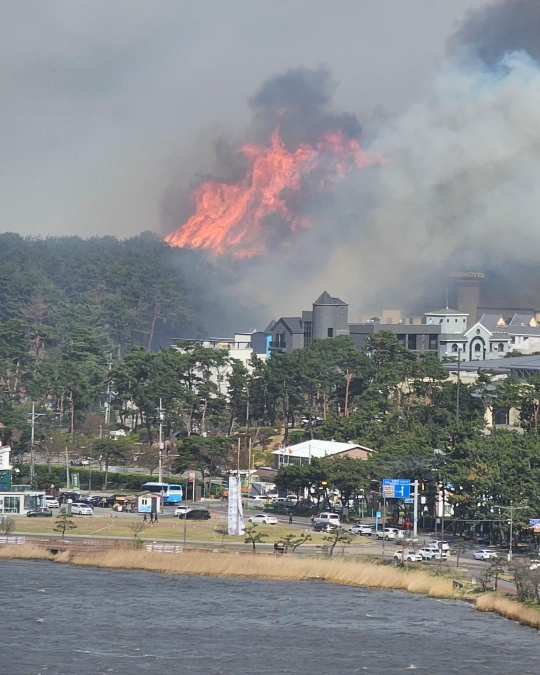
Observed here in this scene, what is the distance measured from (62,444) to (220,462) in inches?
691

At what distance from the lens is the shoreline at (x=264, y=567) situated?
225ft

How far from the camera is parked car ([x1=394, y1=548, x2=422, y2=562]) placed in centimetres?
7431

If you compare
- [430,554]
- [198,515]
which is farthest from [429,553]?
[198,515]

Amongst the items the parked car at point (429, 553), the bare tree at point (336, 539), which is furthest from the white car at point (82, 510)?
the parked car at point (429, 553)

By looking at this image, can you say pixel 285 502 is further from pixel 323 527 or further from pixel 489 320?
pixel 489 320

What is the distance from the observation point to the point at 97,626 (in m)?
57.2

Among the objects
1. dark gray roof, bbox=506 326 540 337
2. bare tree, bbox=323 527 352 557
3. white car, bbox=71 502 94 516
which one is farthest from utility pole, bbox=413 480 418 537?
dark gray roof, bbox=506 326 540 337

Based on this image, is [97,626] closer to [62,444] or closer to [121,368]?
[62,444]

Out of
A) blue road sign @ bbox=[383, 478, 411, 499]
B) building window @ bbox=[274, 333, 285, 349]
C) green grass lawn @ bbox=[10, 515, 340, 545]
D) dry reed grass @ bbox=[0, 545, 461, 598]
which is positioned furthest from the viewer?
building window @ bbox=[274, 333, 285, 349]

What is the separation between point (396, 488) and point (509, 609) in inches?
1011

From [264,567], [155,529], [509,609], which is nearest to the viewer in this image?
[509,609]

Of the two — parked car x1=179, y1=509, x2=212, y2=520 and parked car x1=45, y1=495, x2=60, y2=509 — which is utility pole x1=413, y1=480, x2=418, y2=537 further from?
parked car x1=45, y1=495, x2=60, y2=509

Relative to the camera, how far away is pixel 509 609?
203 feet

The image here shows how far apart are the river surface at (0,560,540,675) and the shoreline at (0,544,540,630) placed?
1.14 metres
